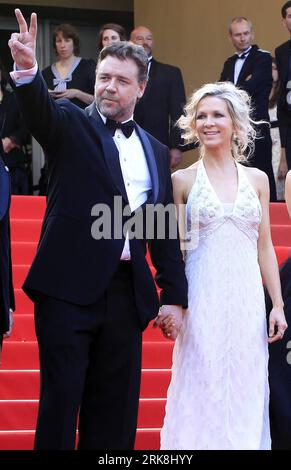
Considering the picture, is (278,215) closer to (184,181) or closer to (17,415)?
(17,415)

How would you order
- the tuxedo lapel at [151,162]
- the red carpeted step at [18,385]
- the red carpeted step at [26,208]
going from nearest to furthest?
the tuxedo lapel at [151,162] < the red carpeted step at [18,385] < the red carpeted step at [26,208]

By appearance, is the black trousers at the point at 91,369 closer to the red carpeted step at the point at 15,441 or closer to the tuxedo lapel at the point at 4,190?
the tuxedo lapel at the point at 4,190

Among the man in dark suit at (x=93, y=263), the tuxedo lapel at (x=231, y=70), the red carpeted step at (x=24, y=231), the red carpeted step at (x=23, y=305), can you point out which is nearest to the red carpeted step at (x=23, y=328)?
the red carpeted step at (x=23, y=305)

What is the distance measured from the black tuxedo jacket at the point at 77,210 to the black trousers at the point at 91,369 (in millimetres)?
57

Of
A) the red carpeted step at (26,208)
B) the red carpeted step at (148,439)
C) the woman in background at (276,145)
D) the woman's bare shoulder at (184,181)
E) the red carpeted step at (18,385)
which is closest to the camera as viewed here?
the woman's bare shoulder at (184,181)

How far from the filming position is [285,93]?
28.7 feet

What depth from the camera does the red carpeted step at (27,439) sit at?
543 cm

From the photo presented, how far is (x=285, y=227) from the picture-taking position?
8.42 meters

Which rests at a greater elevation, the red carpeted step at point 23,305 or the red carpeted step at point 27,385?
Result: the red carpeted step at point 23,305

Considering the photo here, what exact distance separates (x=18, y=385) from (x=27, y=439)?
2.06 ft

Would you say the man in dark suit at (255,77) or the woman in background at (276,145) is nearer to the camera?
the man in dark suit at (255,77)

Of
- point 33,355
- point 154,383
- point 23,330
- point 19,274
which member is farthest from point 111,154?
point 19,274

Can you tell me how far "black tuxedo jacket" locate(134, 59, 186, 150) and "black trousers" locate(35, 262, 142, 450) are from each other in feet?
16.7
